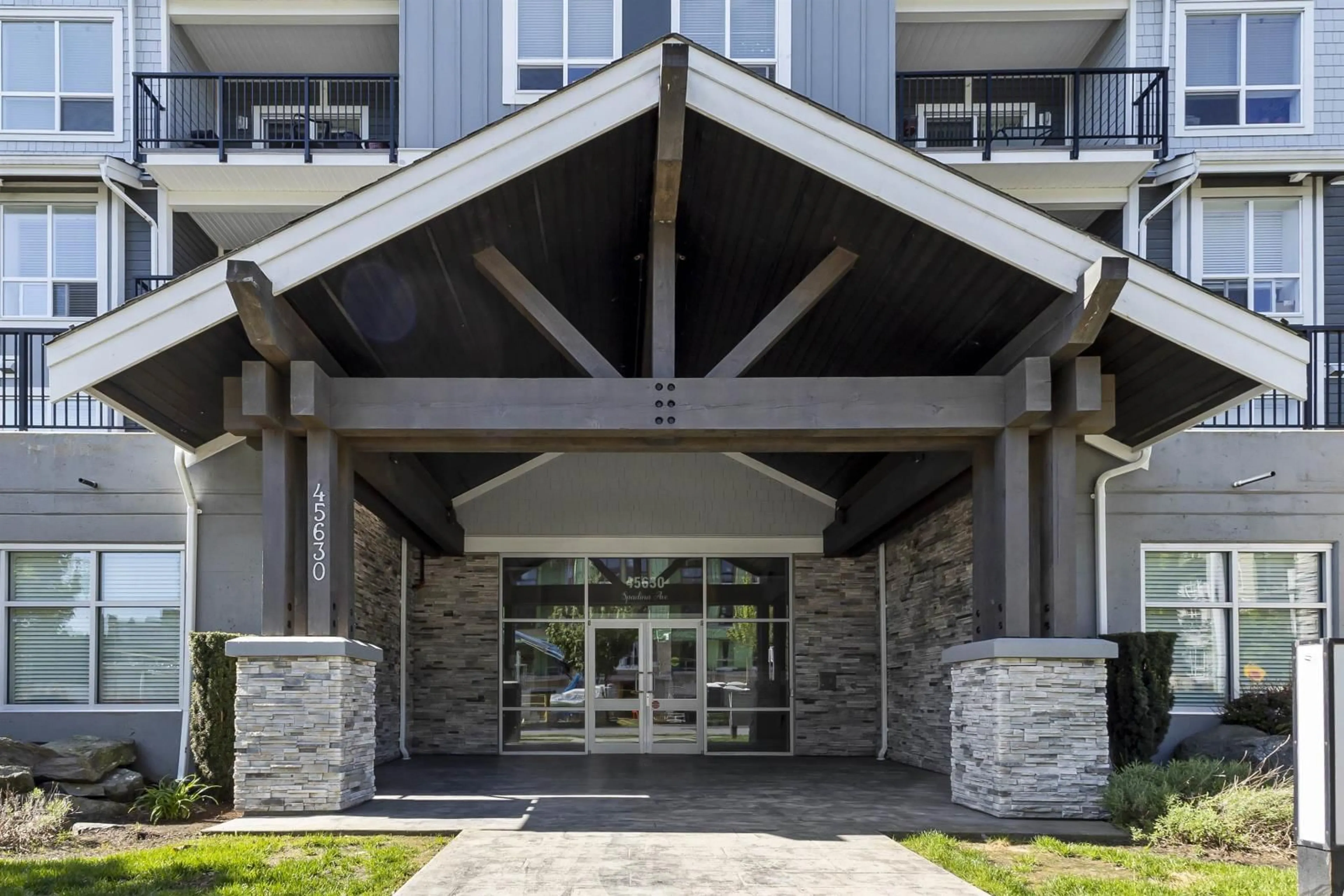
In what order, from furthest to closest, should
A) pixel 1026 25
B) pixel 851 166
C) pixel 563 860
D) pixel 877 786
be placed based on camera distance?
pixel 1026 25, pixel 877 786, pixel 851 166, pixel 563 860

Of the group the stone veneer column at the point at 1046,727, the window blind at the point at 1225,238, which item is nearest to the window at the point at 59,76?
the stone veneer column at the point at 1046,727

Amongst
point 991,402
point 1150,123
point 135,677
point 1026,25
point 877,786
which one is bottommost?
point 877,786

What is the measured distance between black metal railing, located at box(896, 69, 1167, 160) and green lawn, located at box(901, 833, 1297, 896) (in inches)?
357

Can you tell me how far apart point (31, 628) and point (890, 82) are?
11557 mm

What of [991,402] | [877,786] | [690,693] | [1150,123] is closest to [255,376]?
[991,402]

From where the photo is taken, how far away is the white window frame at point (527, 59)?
50.3ft

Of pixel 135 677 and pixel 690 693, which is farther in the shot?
pixel 690 693

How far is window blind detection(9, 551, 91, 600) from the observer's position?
12734 mm

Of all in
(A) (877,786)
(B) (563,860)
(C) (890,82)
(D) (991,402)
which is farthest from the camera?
(C) (890,82)

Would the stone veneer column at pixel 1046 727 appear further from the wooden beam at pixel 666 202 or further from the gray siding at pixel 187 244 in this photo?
the gray siding at pixel 187 244

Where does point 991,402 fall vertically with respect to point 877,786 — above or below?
above

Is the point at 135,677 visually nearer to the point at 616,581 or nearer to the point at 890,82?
the point at 616,581

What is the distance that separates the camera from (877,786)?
491 inches

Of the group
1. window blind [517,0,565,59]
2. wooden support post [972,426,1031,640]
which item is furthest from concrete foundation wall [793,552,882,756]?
window blind [517,0,565,59]
